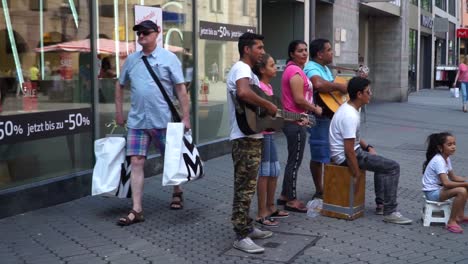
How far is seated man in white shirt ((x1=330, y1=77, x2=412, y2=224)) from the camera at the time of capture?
595cm

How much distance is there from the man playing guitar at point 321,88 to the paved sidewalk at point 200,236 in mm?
746

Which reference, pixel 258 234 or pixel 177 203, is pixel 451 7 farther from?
pixel 258 234

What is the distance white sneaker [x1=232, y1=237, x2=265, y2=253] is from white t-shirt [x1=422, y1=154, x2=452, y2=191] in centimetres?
195

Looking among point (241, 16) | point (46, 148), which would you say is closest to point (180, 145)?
point (46, 148)

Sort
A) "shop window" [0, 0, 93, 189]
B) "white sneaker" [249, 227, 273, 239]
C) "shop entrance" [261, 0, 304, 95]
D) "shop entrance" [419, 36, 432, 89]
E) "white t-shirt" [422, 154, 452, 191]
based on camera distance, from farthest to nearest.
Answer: "shop entrance" [419, 36, 432, 89] → "shop entrance" [261, 0, 304, 95] → "shop window" [0, 0, 93, 189] → "white t-shirt" [422, 154, 452, 191] → "white sneaker" [249, 227, 273, 239]

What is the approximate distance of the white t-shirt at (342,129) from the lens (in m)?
5.87

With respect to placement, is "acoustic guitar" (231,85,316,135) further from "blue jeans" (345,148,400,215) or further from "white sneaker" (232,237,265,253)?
"blue jeans" (345,148,400,215)

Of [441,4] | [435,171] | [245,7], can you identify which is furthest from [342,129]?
[441,4]

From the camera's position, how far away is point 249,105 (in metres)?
5.04

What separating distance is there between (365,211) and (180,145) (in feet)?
6.99

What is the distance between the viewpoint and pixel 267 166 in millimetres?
5688

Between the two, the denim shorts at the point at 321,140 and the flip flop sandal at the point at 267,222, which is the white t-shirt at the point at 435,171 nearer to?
the denim shorts at the point at 321,140

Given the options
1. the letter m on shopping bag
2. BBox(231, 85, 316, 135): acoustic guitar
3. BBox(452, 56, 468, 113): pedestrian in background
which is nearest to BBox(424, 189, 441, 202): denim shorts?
BBox(231, 85, 316, 135): acoustic guitar

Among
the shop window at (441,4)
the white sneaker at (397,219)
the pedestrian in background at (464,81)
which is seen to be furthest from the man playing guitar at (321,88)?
the shop window at (441,4)
